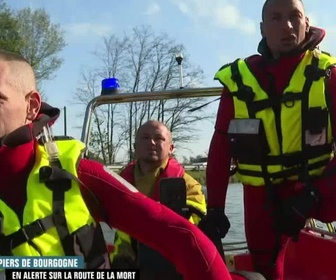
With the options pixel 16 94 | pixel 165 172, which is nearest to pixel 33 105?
pixel 16 94

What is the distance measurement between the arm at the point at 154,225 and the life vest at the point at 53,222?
49 mm

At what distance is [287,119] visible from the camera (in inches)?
97.2

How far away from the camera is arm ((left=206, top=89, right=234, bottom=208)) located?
2.68m

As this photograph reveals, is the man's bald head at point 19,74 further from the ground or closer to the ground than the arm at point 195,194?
further from the ground

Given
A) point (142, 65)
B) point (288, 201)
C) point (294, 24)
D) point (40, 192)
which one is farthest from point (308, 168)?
point (142, 65)

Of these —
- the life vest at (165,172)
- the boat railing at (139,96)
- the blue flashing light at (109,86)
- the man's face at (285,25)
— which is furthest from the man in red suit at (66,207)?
the blue flashing light at (109,86)

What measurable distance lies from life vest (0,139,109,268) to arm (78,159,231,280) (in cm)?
5

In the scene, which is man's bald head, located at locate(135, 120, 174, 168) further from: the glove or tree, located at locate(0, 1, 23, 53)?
tree, located at locate(0, 1, 23, 53)

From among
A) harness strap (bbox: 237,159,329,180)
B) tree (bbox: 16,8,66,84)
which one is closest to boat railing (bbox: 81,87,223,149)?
harness strap (bbox: 237,159,329,180)

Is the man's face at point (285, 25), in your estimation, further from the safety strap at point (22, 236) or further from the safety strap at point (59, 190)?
the safety strap at point (22, 236)

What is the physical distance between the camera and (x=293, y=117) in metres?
2.46

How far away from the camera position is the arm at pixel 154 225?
1.44 m

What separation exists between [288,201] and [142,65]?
38.9ft
